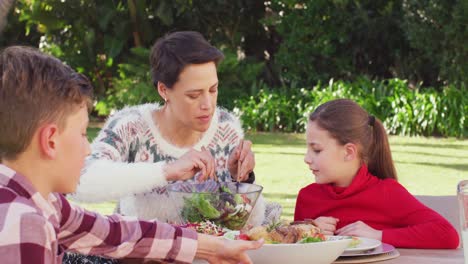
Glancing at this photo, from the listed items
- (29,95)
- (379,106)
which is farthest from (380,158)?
(379,106)

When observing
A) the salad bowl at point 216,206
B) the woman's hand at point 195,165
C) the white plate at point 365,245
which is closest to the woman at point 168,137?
the woman's hand at point 195,165

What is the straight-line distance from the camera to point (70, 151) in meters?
1.82

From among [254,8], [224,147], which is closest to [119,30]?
Answer: [254,8]

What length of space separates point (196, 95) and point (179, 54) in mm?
179

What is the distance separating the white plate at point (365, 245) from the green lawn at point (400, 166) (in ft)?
15.7

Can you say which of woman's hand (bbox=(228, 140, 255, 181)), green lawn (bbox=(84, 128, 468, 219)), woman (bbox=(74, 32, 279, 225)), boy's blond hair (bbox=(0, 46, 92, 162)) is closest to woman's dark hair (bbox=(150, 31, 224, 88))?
woman (bbox=(74, 32, 279, 225))

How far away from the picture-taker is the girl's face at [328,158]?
3203mm

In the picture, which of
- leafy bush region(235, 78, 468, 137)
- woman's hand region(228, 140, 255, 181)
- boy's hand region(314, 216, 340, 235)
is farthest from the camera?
leafy bush region(235, 78, 468, 137)

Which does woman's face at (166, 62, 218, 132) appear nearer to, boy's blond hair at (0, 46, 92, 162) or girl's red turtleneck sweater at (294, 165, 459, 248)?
girl's red turtleneck sweater at (294, 165, 459, 248)

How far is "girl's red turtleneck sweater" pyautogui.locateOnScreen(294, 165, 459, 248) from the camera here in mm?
3029

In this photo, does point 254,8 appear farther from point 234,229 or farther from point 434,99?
point 234,229

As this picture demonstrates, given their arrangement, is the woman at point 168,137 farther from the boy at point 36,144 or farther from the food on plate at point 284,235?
the boy at point 36,144

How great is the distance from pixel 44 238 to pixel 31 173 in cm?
18

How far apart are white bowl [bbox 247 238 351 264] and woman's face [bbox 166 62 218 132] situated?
1132 mm
